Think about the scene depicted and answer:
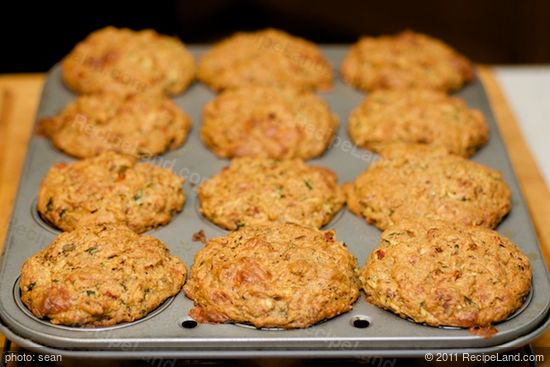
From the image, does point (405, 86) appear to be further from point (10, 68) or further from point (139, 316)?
point (10, 68)

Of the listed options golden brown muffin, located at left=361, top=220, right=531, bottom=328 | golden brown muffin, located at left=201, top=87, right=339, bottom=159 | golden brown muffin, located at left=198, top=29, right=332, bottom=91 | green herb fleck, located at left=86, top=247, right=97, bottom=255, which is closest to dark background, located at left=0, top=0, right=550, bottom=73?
golden brown muffin, located at left=198, top=29, right=332, bottom=91

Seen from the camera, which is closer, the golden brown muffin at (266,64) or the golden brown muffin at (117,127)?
the golden brown muffin at (117,127)

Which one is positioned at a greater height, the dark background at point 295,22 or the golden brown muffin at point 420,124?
the golden brown muffin at point 420,124

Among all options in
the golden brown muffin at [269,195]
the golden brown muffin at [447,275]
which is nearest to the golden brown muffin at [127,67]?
the golden brown muffin at [269,195]

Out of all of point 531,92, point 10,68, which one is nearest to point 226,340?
point 531,92

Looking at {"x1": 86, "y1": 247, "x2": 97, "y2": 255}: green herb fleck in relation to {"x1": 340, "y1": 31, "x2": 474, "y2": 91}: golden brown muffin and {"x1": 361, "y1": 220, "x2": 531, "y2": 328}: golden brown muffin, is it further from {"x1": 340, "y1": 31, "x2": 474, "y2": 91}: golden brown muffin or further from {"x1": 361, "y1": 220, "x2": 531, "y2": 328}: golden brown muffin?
{"x1": 340, "y1": 31, "x2": 474, "y2": 91}: golden brown muffin

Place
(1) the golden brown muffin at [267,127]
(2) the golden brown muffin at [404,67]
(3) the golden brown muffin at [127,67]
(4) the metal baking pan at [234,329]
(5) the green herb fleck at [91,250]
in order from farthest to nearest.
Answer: (2) the golden brown muffin at [404,67] < (3) the golden brown muffin at [127,67] < (1) the golden brown muffin at [267,127] < (5) the green herb fleck at [91,250] < (4) the metal baking pan at [234,329]

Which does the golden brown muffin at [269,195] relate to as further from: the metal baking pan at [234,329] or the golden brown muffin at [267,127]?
the golden brown muffin at [267,127]
